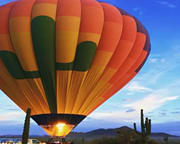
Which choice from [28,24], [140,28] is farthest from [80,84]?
[140,28]

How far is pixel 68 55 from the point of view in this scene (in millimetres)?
17703

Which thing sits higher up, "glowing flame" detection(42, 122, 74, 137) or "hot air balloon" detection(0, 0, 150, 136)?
"hot air balloon" detection(0, 0, 150, 136)

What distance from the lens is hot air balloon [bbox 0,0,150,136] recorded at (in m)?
17.6

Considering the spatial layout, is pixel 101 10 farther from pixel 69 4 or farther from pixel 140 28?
pixel 140 28

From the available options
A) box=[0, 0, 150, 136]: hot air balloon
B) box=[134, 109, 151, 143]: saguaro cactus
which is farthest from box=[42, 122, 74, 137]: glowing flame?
box=[134, 109, 151, 143]: saguaro cactus

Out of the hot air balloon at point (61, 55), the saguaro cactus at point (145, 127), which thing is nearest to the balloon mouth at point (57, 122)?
the hot air balloon at point (61, 55)

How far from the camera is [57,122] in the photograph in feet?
61.8

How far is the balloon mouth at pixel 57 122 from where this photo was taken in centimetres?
→ 1880

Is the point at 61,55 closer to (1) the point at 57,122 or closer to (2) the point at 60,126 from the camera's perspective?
(1) the point at 57,122

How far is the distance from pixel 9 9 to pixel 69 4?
160 inches

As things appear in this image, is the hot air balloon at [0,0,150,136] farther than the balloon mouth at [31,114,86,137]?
No

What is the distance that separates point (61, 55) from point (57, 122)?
442cm

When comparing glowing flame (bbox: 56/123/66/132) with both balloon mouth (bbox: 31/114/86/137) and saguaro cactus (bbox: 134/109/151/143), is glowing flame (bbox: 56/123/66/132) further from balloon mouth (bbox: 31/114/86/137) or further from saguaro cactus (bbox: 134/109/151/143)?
saguaro cactus (bbox: 134/109/151/143)

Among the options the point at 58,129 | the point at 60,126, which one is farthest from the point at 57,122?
the point at 58,129
